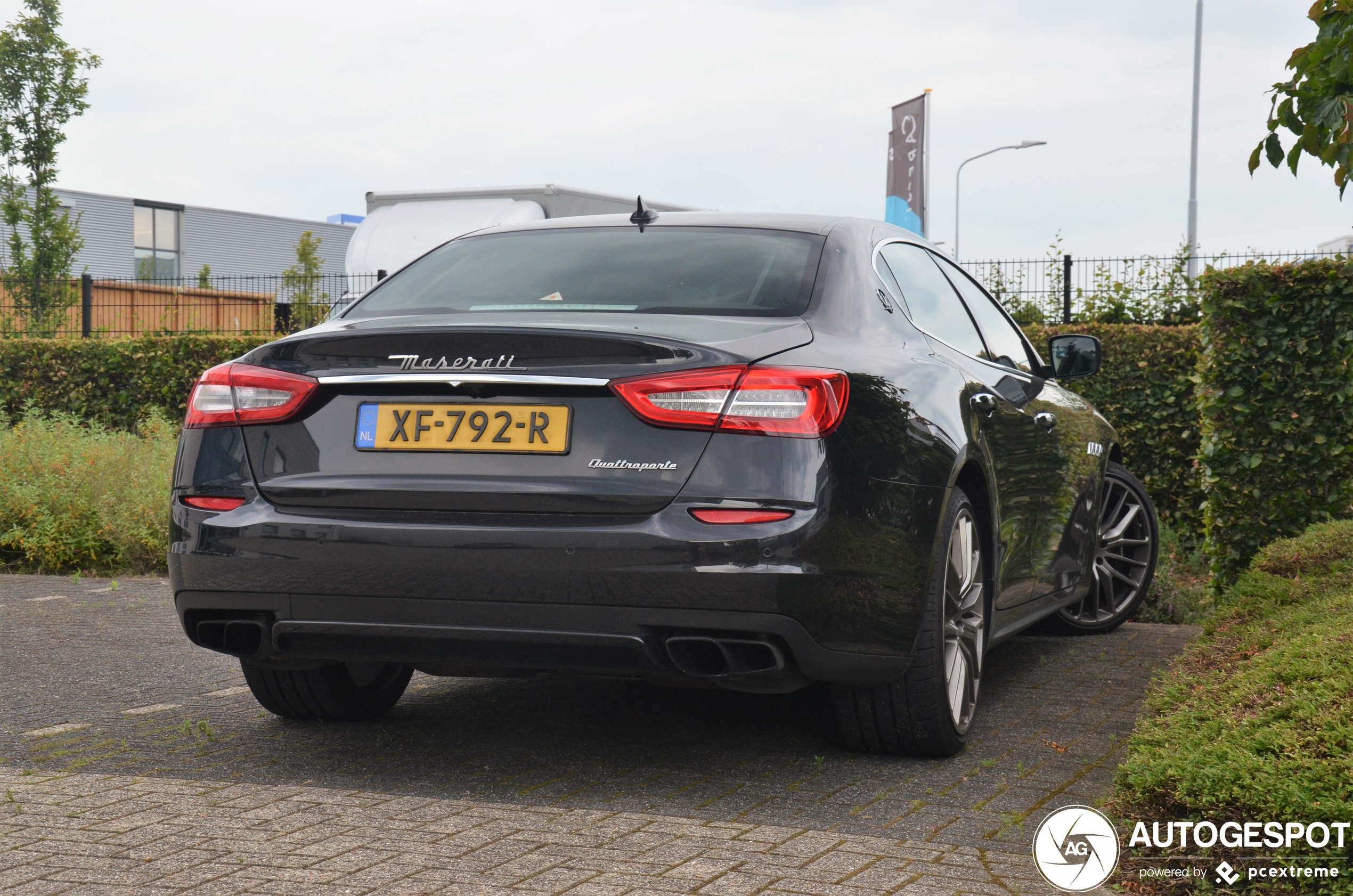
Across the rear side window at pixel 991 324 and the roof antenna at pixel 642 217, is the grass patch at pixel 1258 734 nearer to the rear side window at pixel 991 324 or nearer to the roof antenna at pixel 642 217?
the rear side window at pixel 991 324

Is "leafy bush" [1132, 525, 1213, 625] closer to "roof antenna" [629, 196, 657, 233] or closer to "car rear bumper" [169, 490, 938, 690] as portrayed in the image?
"roof antenna" [629, 196, 657, 233]

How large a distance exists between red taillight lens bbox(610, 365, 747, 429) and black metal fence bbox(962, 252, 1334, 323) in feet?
30.9

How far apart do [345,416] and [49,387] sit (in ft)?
43.4

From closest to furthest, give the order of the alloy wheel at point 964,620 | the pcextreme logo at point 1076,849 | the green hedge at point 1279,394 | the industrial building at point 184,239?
the pcextreme logo at point 1076,849 → the alloy wheel at point 964,620 → the green hedge at point 1279,394 → the industrial building at point 184,239

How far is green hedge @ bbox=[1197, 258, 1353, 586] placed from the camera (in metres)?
6.58

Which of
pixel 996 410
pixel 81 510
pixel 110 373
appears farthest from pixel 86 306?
pixel 996 410

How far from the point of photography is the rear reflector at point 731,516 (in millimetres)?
3346

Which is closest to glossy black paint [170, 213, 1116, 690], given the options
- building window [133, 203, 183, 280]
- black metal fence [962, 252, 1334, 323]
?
black metal fence [962, 252, 1334, 323]

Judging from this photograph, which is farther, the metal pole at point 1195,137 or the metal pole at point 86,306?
the metal pole at point 1195,137

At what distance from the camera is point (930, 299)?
4789 mm

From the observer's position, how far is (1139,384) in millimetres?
10102

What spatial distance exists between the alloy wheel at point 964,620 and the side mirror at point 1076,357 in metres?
1.90

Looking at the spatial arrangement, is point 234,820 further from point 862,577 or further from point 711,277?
point 711,277

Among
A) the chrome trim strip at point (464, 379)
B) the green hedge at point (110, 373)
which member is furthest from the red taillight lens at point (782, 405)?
the green hedge at point (110, 373)
